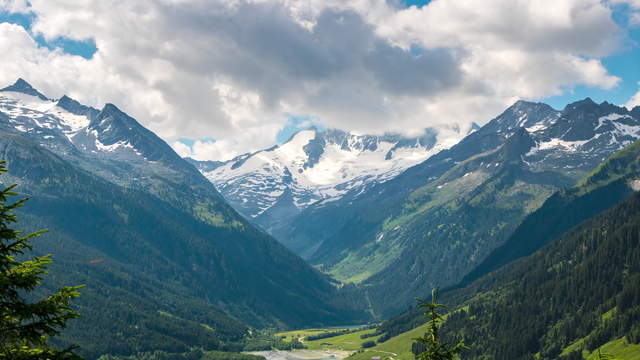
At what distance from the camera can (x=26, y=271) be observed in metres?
27.2

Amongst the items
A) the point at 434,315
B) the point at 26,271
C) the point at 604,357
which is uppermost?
the point at 26,271

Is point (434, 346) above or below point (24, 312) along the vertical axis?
below

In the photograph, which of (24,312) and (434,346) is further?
(434,346)

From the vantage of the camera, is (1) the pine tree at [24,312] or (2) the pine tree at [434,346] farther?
(2) the pine tree at [434,346]

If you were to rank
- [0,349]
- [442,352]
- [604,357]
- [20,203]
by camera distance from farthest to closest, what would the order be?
[604,357]
[442,352]
[20,203]
[0,349]

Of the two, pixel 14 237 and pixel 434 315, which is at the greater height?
pixel 14 237

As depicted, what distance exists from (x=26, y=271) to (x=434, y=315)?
24.7m

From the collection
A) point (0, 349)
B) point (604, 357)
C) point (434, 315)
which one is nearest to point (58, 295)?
point (0, 349)

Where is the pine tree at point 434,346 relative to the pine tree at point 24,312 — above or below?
below

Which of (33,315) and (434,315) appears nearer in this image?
(33,315)

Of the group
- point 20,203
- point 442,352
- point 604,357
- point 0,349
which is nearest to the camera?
point 0,349

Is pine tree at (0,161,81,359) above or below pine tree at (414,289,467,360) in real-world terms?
above

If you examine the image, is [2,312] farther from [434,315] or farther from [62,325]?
[434,315]

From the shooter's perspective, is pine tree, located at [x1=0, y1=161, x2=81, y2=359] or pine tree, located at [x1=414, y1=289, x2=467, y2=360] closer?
pine tree, located at [x1=0, y1=161, x2=81, y2=359]
